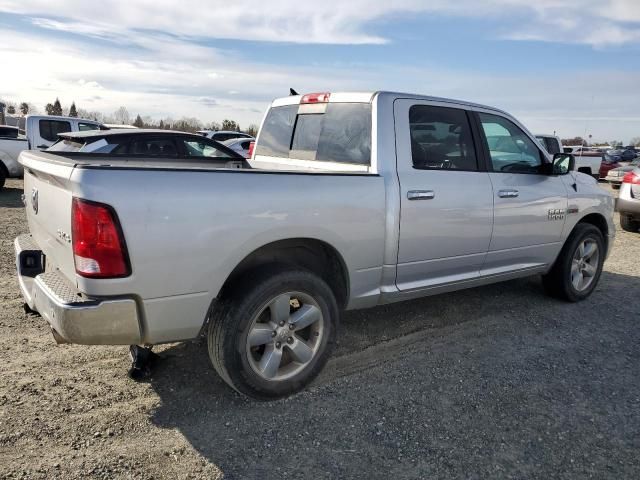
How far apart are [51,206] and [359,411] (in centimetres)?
214

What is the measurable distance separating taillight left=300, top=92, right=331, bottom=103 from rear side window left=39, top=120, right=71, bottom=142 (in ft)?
35.5

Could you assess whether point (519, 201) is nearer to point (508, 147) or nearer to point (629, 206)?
point (508, 147)

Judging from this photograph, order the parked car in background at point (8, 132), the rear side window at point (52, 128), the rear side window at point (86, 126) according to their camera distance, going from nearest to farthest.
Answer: the parked car in background at point (8, 132), the rear side window at point (52, 128), the rear side window at point (86, 126)

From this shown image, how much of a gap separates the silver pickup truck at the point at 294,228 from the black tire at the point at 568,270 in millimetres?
90

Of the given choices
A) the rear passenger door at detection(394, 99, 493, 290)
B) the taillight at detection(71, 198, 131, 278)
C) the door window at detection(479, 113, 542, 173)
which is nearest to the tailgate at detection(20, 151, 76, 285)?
the taillight at detection(71, 198, 131, 278)

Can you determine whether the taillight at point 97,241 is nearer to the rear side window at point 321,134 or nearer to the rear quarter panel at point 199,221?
the rear quarter panel at point 199,221

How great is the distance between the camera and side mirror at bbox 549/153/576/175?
4652 millimetres

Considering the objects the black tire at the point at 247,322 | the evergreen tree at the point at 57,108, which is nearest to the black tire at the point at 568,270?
the black tire at the point at 247,322

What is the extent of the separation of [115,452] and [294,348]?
114 centimetres

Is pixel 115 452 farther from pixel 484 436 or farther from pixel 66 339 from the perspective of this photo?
pixel 484 436

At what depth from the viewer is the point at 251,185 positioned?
2787mm

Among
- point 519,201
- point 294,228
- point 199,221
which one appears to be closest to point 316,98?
point 294,228

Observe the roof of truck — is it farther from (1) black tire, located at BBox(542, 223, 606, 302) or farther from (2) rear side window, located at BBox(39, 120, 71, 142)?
(2) rear side window, located at BBox(39, 120, 71, 142)

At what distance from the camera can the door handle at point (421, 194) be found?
352cm
